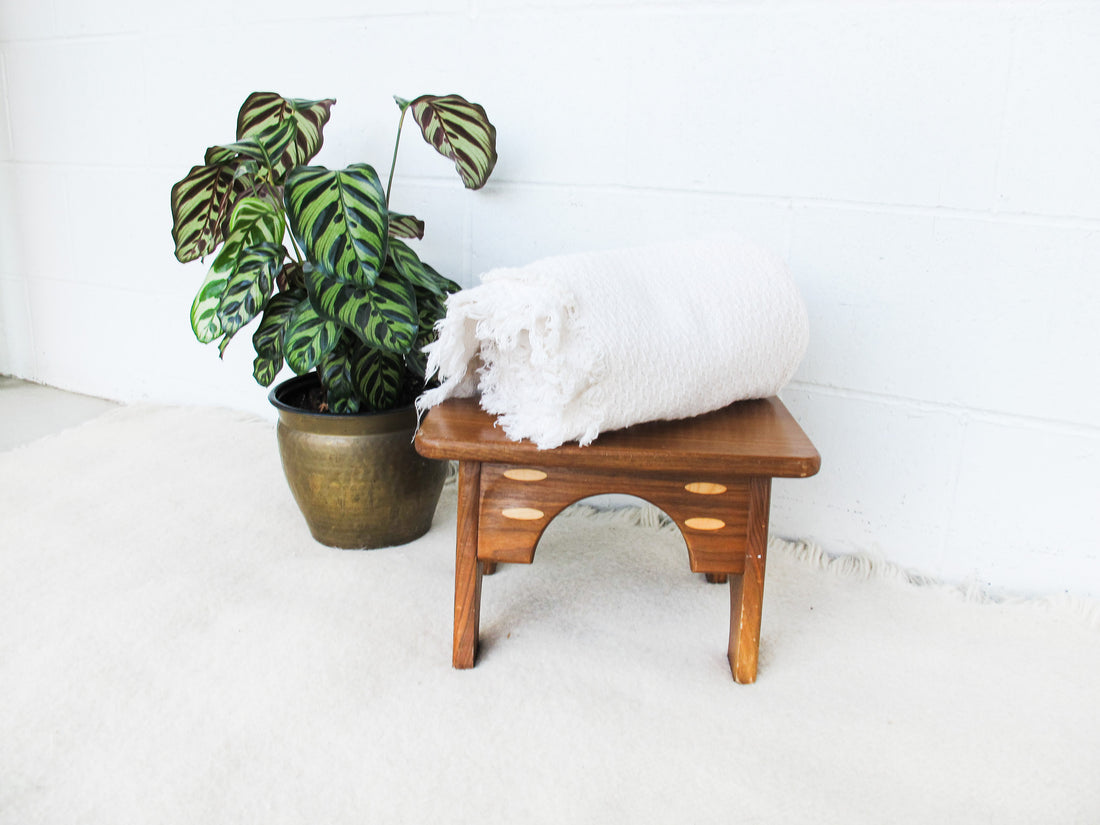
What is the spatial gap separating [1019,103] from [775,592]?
0.79 metres

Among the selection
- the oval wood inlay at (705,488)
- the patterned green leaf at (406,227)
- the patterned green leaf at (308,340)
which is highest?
the patterned green leaf at (406,227)

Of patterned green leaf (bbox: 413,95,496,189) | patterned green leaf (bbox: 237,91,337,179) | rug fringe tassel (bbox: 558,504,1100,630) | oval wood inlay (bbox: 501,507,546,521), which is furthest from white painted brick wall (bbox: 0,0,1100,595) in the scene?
oval wood inlay (bbox: 501,507,546,521)

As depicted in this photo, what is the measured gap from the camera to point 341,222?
1139mm

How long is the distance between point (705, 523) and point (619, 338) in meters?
0.26

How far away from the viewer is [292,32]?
171cm

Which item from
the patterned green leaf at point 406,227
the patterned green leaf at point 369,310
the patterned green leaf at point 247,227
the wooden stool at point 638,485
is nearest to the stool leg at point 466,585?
the wooden stool at point 638,485

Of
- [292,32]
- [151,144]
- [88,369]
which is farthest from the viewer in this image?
[88,369]

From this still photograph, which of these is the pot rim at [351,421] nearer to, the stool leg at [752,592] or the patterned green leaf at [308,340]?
the patterned green leaf at [308,340]

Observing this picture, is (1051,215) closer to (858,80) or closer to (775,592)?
(858,80)

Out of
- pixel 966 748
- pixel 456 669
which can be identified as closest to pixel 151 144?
pixel 456 669

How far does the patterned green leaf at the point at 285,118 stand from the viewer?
138 centimetres

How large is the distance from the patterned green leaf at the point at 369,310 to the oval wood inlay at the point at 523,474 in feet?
0.77

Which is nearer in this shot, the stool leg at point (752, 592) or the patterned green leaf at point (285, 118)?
the stool leg at point (752, 592)

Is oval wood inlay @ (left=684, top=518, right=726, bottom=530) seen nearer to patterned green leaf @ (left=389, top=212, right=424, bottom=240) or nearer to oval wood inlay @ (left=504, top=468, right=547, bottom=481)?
oval wood inlay @ (left=504, top=468, right=547, bottom=481)
